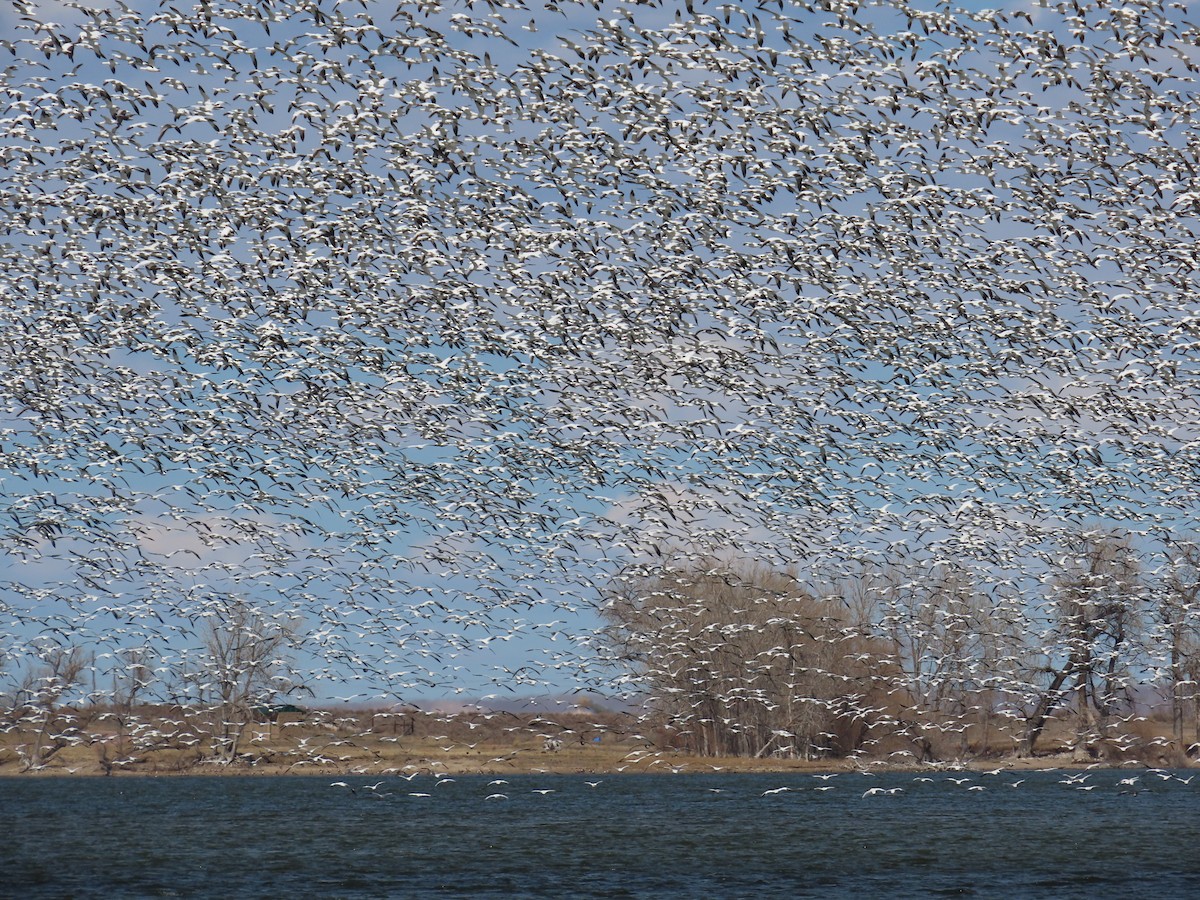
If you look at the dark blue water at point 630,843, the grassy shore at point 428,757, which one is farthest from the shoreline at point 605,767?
the dark blue water at point 630,843

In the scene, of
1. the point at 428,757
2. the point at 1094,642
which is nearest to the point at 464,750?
the point at 428,757

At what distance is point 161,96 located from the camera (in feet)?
110

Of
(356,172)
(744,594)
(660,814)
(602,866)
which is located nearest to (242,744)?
(744,594)

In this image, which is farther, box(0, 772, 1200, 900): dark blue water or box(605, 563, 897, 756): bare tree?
box(605, 563, 897, 756): bare tree

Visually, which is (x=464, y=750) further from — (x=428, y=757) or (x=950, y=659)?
(x=950, y=659)

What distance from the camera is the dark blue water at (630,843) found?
40875 millimetres

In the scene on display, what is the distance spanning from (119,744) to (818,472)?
108 m

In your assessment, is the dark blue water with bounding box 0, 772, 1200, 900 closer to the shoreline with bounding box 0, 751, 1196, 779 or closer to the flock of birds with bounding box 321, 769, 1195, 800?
the flock of birds with bounding box 321, 769, 1195, 800

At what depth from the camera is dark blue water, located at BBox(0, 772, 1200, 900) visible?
4088 centimetres

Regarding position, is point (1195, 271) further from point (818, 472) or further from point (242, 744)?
point (242, 744)

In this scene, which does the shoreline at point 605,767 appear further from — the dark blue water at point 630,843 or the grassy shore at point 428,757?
the dark blue water at point 630,843

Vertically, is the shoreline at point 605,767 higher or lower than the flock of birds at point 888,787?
higher

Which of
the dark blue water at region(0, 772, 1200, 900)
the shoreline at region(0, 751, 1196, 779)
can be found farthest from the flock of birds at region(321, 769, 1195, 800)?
the shoreline at region(0, 751, 1196, 779)

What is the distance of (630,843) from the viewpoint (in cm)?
5412
